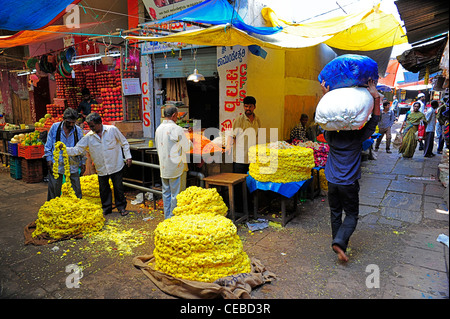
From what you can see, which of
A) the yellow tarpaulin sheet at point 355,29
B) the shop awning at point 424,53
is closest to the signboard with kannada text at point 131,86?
the yellow tarpaulin sheet at point 355,29

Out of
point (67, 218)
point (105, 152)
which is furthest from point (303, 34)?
point (67, 218)

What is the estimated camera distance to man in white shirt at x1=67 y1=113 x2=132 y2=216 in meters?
5.58

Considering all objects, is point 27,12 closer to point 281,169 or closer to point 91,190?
point 91,190

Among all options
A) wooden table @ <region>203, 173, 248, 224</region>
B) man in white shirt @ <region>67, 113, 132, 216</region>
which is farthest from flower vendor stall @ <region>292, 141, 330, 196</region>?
man in white shirt @ <region>67, 113, 132, 216</region>

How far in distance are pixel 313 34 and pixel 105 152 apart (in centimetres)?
455

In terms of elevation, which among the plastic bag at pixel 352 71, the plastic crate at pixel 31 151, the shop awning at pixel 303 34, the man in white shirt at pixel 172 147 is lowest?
the plastic crate at pixel 31 151

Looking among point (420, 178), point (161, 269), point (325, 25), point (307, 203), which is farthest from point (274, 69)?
point (161, 269)

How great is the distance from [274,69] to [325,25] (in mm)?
2042

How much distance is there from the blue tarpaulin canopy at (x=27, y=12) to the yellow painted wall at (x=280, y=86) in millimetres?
3997

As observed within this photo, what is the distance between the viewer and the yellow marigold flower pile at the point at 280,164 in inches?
199

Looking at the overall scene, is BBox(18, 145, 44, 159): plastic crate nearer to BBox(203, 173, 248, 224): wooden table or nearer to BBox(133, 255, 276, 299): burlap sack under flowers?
BBox(203, 173, 248, 224): wooden table

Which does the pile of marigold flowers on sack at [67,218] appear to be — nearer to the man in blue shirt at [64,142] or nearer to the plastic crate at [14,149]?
the man in blue shirt at [64,142]

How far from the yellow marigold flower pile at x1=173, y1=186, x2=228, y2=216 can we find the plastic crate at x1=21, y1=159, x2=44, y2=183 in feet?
19.1

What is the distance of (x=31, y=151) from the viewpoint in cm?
820
